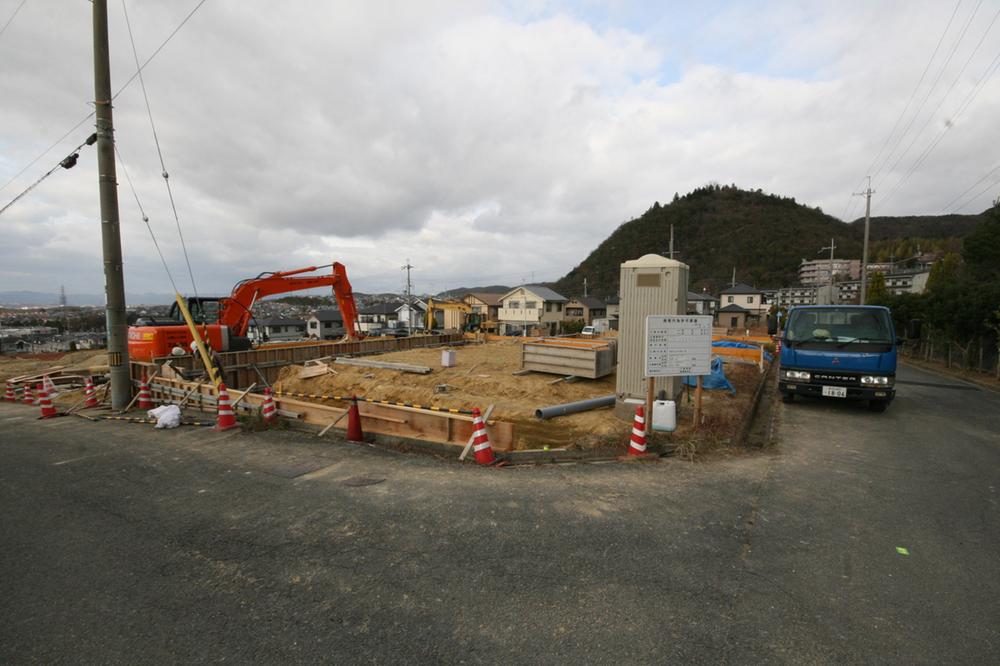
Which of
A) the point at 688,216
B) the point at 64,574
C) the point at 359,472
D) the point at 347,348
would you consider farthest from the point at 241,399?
the point at 688,216

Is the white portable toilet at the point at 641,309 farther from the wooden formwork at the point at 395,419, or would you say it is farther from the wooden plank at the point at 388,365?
the wooden plank at the point at 388,365

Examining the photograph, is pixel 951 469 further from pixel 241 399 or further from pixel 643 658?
pixel 241 399

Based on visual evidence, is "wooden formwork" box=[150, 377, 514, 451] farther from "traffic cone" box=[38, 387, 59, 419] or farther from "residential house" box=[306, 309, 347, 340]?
"residential house" box=[306, 309, 347, 340]

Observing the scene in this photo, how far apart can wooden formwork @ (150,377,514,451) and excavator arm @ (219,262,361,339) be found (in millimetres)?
7794

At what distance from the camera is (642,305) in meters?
7.34

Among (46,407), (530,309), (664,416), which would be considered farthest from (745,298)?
(46,407)

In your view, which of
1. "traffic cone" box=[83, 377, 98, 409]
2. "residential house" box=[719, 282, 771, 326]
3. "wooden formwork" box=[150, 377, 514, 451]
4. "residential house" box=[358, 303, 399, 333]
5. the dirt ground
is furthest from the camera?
"residential house" box=[358, 303, 399, 333]

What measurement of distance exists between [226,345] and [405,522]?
551 inches

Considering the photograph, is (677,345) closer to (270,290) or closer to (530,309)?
(270,290)

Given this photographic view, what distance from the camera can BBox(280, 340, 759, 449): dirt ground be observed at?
7.27m

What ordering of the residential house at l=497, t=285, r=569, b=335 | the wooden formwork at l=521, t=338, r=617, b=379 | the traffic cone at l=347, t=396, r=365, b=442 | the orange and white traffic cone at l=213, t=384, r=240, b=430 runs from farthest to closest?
the residential house at l=497, t=285, r=569, b=335, the wooden formwork at l=521, t=338, r=617, b=379, the orange and white traffic cone at l=213, t=384, r=240, b=430, the traffic cone at l=347, t=396, r=365, b=442

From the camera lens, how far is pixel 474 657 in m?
2.45

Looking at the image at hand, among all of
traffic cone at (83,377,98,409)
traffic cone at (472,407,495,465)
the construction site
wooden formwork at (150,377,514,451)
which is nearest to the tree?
the construction site

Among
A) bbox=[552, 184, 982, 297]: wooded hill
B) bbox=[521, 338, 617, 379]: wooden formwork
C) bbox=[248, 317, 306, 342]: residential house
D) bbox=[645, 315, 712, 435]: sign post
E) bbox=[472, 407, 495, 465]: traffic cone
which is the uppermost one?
bbox=[552, 184, 982, 297]: wooded hill
